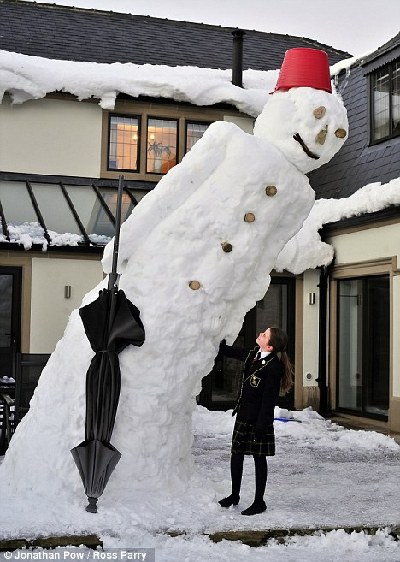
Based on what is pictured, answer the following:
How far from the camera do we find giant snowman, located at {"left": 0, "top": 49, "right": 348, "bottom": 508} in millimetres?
6133

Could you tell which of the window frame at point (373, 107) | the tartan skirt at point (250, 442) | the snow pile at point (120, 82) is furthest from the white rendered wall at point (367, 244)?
the tartan skirt at point (250, 442)

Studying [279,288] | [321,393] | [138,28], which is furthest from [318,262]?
[138,28]

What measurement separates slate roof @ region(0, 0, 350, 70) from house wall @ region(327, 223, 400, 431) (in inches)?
192

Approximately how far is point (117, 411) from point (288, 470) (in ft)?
8.54

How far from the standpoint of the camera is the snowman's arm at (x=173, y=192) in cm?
637

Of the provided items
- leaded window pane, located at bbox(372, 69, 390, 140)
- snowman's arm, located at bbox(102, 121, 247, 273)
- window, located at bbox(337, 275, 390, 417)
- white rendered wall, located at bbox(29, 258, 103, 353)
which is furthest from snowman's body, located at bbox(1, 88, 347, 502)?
leaded window pane, located at bbox(372, 69, 390, 140)

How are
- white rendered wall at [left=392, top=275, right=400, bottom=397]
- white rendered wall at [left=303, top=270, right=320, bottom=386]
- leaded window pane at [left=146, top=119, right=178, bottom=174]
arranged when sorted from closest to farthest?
1. white rendered wall at [left=392, top=275, right=400, bottom=397]
2. white rendered wall at [left=303, top=270, right=320, bottom=386]
3. leaded window pane at [left=146, top=119, right=178, bottom=174]

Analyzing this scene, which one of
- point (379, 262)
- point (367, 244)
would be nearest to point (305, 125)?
point (379, 262)

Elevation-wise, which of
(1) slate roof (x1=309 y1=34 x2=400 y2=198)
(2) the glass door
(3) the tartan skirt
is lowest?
(3) the tartan skirt

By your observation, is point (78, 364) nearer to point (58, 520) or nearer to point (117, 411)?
point (117, 411)

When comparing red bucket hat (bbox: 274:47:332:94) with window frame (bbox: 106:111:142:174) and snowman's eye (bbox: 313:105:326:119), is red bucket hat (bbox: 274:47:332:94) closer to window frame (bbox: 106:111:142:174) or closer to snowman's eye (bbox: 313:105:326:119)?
snowman's eye (bbox: 313:105:326:119)

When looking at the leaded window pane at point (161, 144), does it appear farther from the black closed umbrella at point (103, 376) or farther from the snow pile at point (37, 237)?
the black closed umbrella at point (103, 376)

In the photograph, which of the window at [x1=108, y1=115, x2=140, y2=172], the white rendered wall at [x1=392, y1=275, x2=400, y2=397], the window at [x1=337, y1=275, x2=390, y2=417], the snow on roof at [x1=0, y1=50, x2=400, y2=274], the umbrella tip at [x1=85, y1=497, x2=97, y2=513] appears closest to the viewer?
the umbrella tip at [x1=85, y1=497, x2=97, y2=513]

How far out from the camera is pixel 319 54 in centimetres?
638
